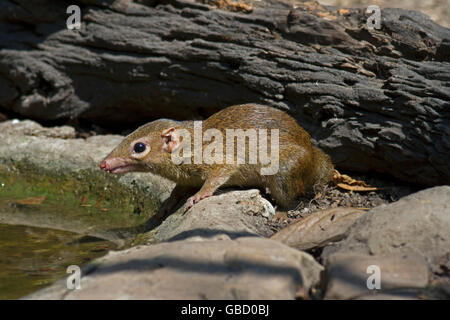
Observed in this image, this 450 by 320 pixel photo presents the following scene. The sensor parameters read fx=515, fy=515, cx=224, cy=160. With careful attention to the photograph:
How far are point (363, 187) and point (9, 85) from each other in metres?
6.15

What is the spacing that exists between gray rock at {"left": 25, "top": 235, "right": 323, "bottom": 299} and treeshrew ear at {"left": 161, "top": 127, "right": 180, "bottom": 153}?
236 cm

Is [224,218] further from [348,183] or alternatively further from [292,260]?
[348,183]

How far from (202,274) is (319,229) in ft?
5.09

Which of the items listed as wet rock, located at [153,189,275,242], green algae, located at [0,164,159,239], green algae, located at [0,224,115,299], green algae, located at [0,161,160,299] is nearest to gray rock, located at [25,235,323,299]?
wet rock, located at [153,189,275,242]

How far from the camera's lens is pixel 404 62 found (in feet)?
20.1

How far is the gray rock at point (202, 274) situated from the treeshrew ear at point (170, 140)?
7.74ft

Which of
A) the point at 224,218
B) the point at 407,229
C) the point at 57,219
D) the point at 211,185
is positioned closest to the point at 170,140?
the point at 211,185

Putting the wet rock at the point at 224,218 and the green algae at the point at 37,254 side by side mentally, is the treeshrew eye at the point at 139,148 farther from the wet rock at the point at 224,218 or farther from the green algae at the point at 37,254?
the green algae at the point at 37,254

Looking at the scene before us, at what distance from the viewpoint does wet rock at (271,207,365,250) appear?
14.4 feet

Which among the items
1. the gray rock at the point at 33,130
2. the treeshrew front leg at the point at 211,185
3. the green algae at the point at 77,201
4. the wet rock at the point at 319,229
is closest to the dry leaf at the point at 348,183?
the treeshrew front leg at the point at 211,185

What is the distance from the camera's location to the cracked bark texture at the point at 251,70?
19.9 feet

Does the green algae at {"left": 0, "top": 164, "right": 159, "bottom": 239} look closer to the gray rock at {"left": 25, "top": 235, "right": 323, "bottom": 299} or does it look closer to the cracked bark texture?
the cracked bark texture

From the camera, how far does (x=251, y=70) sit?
700 cm

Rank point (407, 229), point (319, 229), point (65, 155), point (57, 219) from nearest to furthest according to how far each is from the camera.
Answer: point (407, 229), point (319, 229), point (57, 219), point (65, 155)
